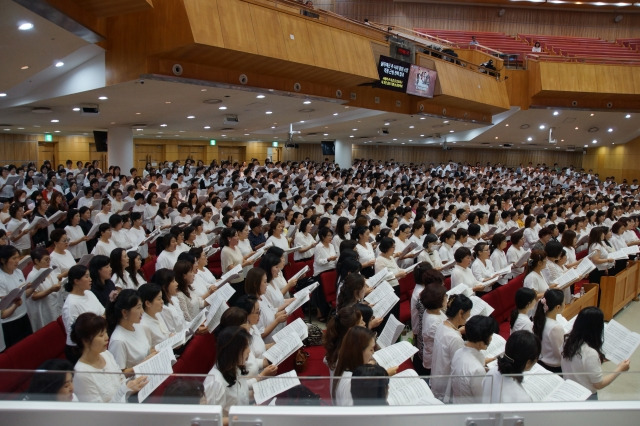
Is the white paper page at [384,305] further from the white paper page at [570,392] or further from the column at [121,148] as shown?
the column at [121,148]

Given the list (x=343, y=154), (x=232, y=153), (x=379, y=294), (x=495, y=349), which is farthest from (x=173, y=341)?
(x=232, y=153)

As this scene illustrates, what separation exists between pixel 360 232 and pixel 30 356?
436 centimetres

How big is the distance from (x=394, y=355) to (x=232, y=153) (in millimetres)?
31577

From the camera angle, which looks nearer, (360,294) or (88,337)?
(88,337)

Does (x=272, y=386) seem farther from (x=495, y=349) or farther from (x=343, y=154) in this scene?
(x=343, y=154)

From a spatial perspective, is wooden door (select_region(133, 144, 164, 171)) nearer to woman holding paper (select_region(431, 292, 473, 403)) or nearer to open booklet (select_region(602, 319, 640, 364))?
woman holding paper (select_region(431, 292, 473, 403))

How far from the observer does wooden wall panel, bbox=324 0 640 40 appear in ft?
90.9

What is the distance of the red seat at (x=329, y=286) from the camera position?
20.8 ft

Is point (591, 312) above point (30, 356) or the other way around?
above

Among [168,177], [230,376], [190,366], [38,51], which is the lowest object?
[190,366]

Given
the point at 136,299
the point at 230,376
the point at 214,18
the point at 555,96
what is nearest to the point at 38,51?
the point at 214,18

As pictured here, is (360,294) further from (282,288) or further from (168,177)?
(168,177)

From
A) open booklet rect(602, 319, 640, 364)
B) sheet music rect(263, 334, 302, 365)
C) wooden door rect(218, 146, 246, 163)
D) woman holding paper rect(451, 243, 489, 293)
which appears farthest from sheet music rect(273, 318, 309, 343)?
wooden door rect(218, 146, 246, 163)

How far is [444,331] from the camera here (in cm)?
392
